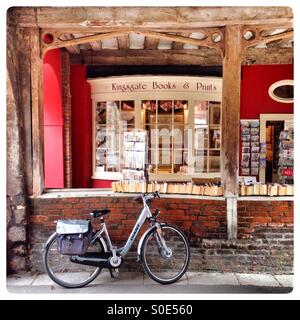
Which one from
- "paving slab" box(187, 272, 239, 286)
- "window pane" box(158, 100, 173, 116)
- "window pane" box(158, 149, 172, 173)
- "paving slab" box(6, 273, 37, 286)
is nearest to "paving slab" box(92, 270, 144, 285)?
"paving slab" box(187, 272, 239, 286)

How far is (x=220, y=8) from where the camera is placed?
16.4 ft

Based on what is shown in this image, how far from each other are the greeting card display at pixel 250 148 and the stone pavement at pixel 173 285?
3.93 metres

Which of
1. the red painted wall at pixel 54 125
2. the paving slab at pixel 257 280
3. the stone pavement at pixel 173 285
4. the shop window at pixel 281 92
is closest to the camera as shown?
the stone pavement at pixel 173 285

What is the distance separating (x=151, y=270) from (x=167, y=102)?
4292mm

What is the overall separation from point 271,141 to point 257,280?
4684mm

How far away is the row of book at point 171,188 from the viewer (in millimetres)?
5445

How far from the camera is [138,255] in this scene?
4.89 meters

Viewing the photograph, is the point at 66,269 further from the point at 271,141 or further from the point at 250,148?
the point at 271,141

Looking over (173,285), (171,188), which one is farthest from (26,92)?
(173,285)

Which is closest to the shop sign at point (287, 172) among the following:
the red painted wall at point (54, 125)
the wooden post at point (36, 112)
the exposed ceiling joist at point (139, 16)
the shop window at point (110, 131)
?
the shop window at point (110, 131)

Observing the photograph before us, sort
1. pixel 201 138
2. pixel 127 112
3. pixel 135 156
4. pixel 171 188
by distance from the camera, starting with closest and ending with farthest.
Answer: pixel 171 188
pixel 135 156
pixel 127 112
pixel 201 138

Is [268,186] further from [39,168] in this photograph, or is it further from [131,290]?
[39,168]

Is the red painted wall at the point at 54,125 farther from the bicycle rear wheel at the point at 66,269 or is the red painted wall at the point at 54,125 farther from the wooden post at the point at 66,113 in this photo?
the bicycle rear wheel at the point at 66,269
